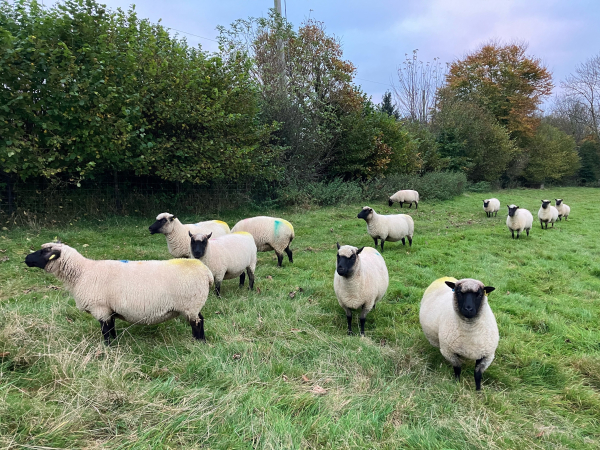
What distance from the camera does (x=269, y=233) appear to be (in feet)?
26.9

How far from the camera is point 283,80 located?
650 inches

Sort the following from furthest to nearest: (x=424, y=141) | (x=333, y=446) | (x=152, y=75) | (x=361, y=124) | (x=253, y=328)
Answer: (x=424, y=141)
(x=361, y=124)
(x=152, y=75)
(x=253, y=328)
(x=333, y=446)

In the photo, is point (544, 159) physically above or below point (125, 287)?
above

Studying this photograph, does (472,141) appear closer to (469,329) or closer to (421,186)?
(421,186)

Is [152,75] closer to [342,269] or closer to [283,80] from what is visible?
[283,80]

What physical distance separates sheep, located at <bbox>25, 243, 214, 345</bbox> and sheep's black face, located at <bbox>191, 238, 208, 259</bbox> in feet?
4.21

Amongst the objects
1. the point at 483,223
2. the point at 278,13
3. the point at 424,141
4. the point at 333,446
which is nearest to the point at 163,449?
the point at 333,446

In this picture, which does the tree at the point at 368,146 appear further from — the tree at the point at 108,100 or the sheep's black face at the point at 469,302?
the sheep's black face at the point at 469,302

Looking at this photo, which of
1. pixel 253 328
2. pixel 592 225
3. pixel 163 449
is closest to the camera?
pixel 163 449

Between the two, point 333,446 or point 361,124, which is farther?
point 361,124

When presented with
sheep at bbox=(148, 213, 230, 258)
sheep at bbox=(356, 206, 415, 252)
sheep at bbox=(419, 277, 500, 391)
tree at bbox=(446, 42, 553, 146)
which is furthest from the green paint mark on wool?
tree at bbox=(446, 42, 553, 146)

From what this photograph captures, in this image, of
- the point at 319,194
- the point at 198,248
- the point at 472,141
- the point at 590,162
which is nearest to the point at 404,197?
the point at 319,194

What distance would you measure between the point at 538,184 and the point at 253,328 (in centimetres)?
4611

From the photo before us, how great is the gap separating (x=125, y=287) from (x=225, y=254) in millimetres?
2171
